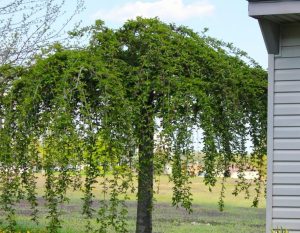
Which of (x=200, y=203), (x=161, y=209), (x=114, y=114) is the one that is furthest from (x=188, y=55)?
(x=200, y=203)

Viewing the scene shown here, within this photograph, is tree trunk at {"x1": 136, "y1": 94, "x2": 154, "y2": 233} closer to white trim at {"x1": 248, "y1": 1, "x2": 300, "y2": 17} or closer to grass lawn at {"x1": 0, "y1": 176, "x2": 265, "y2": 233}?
white trim at {"x1": 248, "y1": 1, "x2": 300, "y2": 17}

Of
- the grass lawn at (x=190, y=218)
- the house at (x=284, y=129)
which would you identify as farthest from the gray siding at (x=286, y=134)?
the grass lawn at (x=190, y=218)

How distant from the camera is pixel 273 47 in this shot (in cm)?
630

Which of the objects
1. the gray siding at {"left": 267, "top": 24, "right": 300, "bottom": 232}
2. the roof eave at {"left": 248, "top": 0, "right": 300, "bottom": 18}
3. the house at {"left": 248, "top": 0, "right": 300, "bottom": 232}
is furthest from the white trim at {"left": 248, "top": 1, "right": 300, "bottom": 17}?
the gray siding at {"left": 267, "top": 24, "right": 300, "bottom": 232}

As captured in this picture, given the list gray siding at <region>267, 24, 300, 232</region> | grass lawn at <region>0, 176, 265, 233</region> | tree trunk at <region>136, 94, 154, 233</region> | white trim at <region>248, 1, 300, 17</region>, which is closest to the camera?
white trim at <region>248, 1, 300, 17</region>

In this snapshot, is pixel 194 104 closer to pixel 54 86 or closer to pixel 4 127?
pixel 54 86

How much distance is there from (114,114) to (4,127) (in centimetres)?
135

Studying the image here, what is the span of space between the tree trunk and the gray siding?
1.59m

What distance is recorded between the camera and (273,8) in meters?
5.77

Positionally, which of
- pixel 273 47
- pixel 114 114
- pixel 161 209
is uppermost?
pixel 273 47

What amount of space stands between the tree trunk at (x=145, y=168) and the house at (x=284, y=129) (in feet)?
5.14

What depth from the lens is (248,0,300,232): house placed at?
6.32 metres

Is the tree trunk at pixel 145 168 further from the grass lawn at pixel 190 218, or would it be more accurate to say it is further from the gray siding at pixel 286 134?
the grass lawn at pixel 190 218

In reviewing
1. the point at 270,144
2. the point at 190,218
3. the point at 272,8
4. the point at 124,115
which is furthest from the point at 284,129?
the point at 190,218
